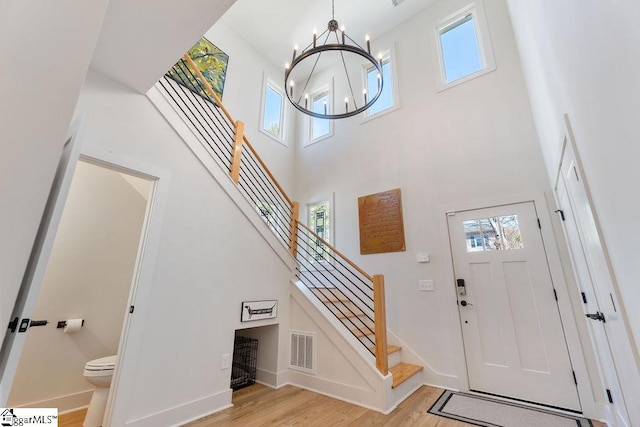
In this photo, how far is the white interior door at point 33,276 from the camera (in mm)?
1101

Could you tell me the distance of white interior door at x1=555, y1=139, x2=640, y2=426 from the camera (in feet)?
5.39

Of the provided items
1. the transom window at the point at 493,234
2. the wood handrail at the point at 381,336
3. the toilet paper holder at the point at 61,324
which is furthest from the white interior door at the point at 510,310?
the toilet paper holder at the point at 61,324

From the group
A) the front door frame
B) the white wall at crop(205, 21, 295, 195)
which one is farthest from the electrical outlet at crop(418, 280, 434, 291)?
the white wall at crop(205, 21, 295, 195)

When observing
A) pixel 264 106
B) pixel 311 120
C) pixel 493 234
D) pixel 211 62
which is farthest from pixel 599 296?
pixel 211 62

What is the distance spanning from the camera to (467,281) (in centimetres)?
329

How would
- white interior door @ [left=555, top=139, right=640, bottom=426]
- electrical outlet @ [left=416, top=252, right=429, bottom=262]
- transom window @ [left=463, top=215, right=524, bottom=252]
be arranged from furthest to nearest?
1. electrical outlet @ [left=416, top=252, right=429, bottom=262]
2. transom window @ [left=463, top=215, right=524, bottom=252]
3. white interior door @ [left=555, top=139, right=640, bottom=426]

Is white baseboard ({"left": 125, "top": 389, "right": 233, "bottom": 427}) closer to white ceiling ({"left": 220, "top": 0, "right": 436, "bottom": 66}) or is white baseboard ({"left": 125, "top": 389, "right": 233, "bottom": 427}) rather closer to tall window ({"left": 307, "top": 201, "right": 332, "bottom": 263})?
tall window ({"left": 307, "top": 201, "right": 332, "bottom": 263})

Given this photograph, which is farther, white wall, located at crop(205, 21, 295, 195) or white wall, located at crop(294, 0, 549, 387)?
white wall, located at crop(205, 21, 295, 195)

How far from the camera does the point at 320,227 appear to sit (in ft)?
16.5

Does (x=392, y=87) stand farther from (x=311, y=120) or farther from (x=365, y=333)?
(x=365, y=333)

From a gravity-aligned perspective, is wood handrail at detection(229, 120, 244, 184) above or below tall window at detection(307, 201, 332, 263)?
above

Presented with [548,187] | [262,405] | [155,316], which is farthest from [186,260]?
[548,187]

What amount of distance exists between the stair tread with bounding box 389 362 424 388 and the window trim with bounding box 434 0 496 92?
383 cm


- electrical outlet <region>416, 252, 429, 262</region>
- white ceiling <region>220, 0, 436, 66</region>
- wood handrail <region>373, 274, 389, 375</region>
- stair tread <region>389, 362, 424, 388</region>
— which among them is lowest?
stair tread <region>389, 362, 424, 388</region>
